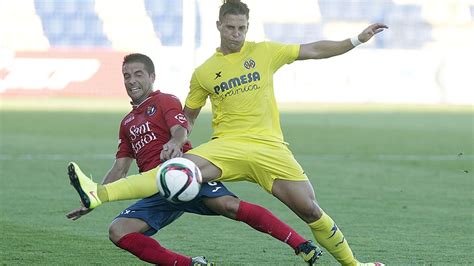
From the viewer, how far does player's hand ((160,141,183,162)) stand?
711 cm

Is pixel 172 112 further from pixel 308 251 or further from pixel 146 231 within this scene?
pixel 308 251

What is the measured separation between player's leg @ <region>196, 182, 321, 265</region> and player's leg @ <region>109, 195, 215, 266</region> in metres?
0.31

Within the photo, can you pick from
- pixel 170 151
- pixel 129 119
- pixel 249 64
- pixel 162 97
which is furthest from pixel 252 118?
pixel 129 119

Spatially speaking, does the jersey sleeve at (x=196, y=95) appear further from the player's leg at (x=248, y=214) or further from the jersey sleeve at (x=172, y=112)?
the player's leg at (x=248, y=214)

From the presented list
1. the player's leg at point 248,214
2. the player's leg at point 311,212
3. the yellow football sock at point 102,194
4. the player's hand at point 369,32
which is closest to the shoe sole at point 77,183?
the yellow football sock at point 102,194

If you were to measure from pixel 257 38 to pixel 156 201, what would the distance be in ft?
101

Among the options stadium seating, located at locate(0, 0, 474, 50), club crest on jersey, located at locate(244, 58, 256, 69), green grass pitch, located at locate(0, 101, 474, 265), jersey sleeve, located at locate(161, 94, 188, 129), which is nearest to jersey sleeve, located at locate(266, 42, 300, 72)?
club crest on jersey, located at locate(244, 58, 256, 69)

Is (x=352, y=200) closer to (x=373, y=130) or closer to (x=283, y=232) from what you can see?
(x=283, y=232)

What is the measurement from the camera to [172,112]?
7.46m

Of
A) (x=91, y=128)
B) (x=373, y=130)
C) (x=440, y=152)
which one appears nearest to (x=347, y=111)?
(x=373, y=130)

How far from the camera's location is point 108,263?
811cm

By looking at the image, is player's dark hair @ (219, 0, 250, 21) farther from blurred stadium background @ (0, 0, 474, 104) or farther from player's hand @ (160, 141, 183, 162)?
blurred stadium background @ (0, 0, 474, 104)

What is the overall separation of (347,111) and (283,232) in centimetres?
2328

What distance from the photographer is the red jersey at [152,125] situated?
24.6 feet
